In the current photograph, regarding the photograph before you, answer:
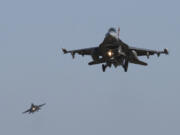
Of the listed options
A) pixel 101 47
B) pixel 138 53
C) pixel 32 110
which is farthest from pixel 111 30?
pixel 32 110

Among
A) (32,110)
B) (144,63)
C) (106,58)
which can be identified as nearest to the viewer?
(106,58)

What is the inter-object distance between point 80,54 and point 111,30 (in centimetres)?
934

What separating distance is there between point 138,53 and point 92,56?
8591 mm

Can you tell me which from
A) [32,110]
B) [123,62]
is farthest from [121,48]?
[32,110]

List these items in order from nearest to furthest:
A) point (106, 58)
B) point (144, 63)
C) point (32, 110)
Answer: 1. point (106, 58)
2. point (144, 63)
3. point (32, 110)

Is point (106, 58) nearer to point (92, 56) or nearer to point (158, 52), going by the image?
point (92, 56)

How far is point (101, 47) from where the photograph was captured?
79.9 metres

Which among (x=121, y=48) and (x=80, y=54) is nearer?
(x=121, y=48)

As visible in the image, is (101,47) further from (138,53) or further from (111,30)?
(138,53)

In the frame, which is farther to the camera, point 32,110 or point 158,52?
point 32,110

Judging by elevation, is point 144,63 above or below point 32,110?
above

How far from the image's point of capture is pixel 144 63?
8312cm

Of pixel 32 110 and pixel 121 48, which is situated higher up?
pixel 121 48

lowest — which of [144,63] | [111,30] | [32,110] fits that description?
[32,110]
